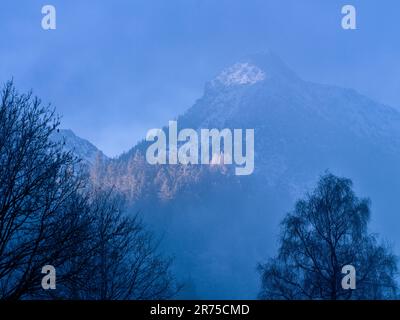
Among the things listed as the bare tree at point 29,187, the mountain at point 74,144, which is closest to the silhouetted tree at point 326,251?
the mountain at point 74,144

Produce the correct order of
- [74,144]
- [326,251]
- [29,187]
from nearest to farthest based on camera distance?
[29,187] → [326,251] → [74,144]

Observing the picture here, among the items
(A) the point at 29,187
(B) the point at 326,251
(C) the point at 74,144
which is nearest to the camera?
(A) the point at 29,187

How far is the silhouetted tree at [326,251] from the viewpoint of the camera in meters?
22.2

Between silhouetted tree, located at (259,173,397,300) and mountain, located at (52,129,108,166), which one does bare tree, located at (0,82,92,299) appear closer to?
mountain, located at (52,129,108,166)

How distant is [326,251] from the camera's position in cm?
2278

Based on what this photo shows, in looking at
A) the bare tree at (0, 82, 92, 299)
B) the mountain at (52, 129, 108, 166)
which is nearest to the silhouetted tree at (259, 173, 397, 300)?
the mountain at (52, 129, 108, 166)

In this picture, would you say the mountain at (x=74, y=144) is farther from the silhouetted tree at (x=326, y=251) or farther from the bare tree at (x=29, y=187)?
the silhouetted tree at (x=326, y=251)

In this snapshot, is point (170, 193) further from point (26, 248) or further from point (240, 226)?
point (26, 248)

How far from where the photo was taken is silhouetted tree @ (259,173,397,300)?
22.2 m

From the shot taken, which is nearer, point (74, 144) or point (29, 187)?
point (29, 187)

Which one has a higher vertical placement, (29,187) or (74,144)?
(74,144)

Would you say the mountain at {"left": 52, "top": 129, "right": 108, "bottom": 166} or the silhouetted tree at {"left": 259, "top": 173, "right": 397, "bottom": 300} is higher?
the mountain at {"left": 52, "top": 129, "right": 108, "bottom": 166}
